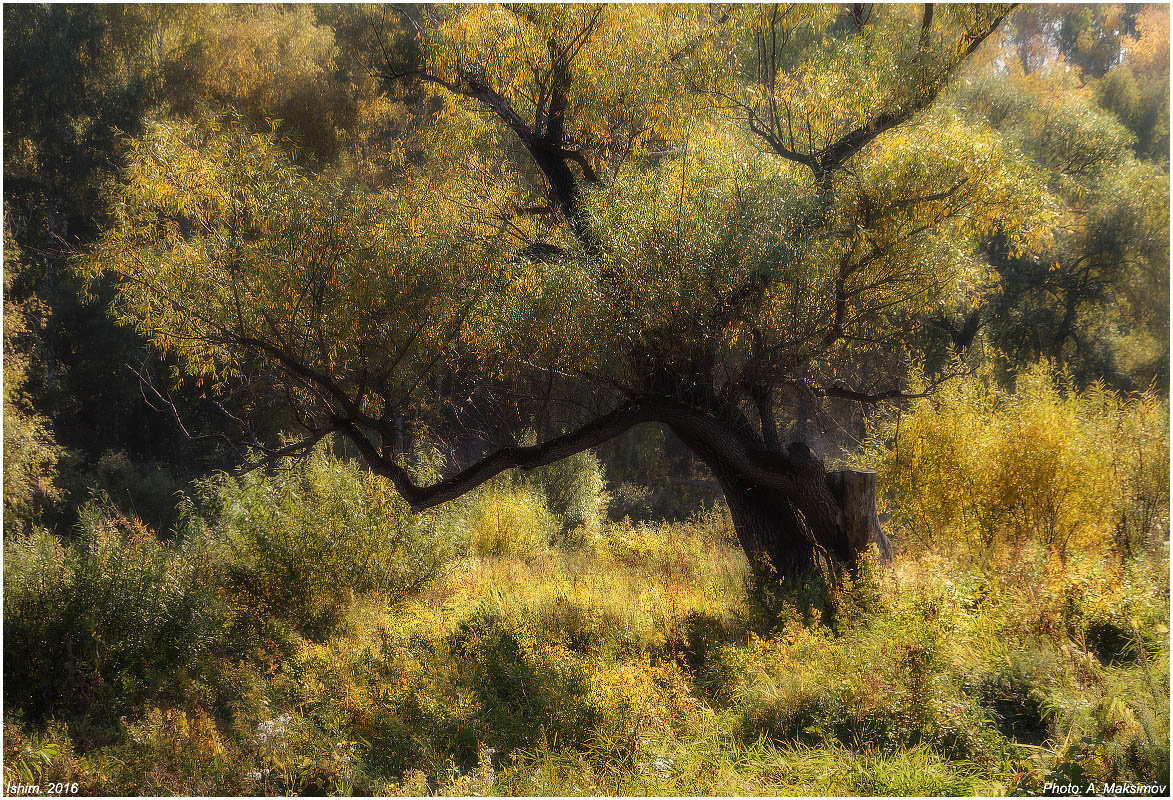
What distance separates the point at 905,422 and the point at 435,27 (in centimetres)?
695

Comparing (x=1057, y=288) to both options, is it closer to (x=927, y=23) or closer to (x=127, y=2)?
(x=927, y=23)

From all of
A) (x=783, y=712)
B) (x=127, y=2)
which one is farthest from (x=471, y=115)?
(x=127, y=2)

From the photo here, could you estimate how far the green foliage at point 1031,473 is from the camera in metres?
7.80

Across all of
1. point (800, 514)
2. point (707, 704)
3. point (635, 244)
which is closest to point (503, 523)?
point (800, 514)

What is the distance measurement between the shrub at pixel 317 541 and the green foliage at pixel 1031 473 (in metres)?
5.73

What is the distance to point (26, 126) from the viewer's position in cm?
1631

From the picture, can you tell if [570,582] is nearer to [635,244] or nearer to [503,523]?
[503,523]

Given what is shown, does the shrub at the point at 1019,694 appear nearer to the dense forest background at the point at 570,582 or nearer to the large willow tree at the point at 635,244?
the dense forest background at the point at 570,582

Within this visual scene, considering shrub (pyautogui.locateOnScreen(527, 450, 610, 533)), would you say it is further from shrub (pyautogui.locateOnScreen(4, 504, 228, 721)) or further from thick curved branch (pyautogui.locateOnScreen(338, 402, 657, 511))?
shrub (pyautogui.locateOnScreen(4, 504, 228, 721))

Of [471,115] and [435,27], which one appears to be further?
[471,115]

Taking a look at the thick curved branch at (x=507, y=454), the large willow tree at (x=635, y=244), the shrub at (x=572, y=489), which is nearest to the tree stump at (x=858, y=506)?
the large willow tree at (x=635, y=244)

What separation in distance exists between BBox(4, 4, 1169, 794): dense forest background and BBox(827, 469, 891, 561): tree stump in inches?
29.8

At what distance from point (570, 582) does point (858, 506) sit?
373 cm

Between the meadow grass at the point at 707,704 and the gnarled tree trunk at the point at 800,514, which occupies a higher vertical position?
the gnarled tree trunk at the point at 800,514
